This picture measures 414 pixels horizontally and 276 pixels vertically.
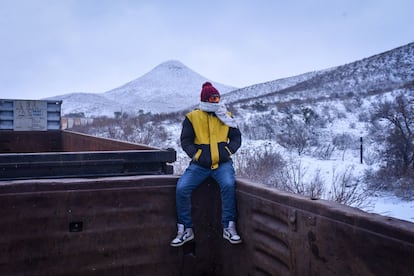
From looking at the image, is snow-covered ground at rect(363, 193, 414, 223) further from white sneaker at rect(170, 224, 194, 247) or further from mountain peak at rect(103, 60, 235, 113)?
mountain peak at rect(103, 60, 235, 113)

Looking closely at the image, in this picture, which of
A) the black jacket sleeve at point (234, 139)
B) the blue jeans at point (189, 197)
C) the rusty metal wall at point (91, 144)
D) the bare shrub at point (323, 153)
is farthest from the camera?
the bare shrub at point (323, 153)

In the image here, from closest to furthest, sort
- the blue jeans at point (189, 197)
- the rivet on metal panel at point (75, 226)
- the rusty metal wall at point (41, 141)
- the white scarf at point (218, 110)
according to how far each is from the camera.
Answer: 1. the rivet on metal panel at point (75, 226)
2. the blue jeans at point (189, 197)
3. the white scarf at point (218, 110)
4. the rusty metal wall at point (41, 141)

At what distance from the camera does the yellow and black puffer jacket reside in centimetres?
306

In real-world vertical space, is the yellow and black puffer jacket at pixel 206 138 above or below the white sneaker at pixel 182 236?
above

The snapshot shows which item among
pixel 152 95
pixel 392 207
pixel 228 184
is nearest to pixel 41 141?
pixel 228 184

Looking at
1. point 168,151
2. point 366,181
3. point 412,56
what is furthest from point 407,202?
point 412,56

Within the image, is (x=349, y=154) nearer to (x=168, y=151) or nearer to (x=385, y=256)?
(x=168, y=151)

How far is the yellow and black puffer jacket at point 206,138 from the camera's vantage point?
3059mm

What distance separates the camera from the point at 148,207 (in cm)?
278

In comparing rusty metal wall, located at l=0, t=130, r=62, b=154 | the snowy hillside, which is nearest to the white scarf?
the snowy hillside

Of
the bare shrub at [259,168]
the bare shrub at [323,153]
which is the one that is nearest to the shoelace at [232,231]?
the bare shrub at [259,168]

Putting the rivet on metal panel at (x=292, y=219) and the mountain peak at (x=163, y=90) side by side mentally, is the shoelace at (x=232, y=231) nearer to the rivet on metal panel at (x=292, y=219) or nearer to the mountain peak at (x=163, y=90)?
the rivet on metal panel at (x=292, y=219)

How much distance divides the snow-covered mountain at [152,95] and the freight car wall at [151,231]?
7381 centimetres

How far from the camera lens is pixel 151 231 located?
109 inches
